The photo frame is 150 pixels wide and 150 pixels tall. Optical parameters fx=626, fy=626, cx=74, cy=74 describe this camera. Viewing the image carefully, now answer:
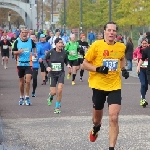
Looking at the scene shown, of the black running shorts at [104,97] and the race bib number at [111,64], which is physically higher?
the race bib number at [111,64]

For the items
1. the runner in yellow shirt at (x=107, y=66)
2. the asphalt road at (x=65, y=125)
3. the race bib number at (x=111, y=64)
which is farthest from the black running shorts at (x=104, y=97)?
the asphalt road at (x=65, y=125)

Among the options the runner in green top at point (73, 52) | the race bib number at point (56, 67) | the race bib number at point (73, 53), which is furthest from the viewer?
the race bib number at point (73, 53)

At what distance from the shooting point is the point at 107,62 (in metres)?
9.02

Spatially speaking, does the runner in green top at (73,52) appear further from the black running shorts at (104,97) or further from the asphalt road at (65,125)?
the black running shorts at (104,97)

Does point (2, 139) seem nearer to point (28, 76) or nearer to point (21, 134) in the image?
point (21, 134)

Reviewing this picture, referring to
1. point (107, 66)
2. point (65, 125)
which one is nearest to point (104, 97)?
point (107, 66)

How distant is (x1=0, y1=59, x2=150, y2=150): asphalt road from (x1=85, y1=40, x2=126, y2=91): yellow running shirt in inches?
38.4

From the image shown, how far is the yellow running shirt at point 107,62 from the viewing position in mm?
9016

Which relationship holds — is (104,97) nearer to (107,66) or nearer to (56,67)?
(107,66)

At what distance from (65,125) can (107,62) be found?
3028 mm

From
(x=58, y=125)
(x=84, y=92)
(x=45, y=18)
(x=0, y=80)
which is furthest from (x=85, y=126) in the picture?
(x=45, y=18)

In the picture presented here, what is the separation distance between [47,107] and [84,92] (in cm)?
416

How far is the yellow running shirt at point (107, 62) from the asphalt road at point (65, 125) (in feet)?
3.20

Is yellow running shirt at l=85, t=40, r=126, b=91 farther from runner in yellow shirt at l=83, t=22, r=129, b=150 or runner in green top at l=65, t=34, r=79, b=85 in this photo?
runner in green top at l=65, t=34, r=79, b=85
